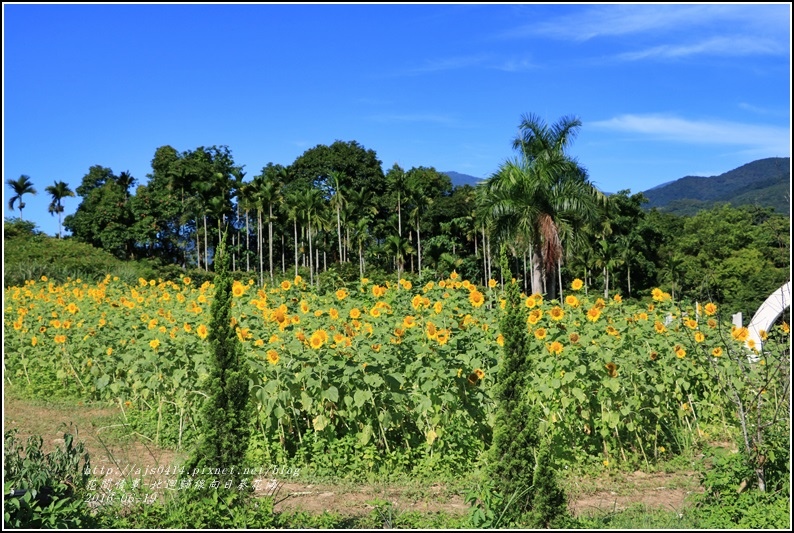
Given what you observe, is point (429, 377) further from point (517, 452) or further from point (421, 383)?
point (517, 452)

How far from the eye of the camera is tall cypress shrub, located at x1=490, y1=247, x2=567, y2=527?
12.5 feet

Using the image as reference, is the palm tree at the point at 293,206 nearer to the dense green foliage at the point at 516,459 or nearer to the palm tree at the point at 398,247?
the palm tree at the point at 398,247

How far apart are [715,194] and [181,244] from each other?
163284mm

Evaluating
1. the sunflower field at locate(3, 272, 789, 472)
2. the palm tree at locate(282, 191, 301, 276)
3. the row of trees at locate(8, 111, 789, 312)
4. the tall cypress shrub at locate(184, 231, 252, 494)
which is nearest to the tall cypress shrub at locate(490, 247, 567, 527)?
the sunflower field at locate(3, 272, 789, 472)

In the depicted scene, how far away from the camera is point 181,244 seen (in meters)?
42.4

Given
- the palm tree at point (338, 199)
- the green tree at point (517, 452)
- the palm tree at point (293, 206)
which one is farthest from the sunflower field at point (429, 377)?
the palm tree at point (338, 199)

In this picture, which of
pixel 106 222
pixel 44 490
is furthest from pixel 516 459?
pixel 106 222

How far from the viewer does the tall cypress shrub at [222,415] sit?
3883 millimetres

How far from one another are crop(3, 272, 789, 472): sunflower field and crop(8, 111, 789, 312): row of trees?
29.5 m

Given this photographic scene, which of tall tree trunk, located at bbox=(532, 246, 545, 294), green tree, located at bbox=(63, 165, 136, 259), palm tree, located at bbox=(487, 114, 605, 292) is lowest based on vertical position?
tall tree trunk, located at bbox=(532, 246, 545, 294)

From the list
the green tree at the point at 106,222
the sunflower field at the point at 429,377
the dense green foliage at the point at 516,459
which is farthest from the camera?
the green tree at the point at 106,222

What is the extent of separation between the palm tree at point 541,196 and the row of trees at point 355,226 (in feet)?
50.2

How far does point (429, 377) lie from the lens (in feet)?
17.0

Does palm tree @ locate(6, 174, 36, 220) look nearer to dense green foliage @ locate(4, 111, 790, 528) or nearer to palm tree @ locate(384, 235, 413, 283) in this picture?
palm tree @ locate(384, 235, 413, 283)
